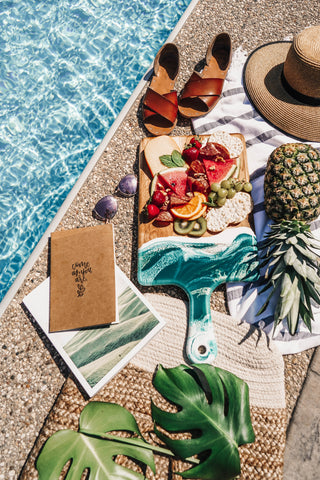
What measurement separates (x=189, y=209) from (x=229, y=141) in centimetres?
99

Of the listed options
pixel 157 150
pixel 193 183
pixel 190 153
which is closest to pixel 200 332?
pixel 193 183

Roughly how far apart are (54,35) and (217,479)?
6246 millimetres

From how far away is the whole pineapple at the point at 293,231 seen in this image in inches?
104

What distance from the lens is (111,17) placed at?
5.32 metres

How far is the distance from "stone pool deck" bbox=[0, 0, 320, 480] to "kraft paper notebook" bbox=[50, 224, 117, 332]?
0.23 meters

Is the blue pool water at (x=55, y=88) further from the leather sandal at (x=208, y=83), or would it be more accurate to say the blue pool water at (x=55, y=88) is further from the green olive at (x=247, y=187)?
the green olive at (x=247, y=187)

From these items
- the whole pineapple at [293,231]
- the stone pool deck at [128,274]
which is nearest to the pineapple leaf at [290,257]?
the whole pineapple at [293,231]

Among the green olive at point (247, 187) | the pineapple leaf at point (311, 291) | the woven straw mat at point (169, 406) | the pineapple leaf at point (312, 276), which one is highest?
the green olive at point (247, 187)

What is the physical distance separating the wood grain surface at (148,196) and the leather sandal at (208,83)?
0.47 m

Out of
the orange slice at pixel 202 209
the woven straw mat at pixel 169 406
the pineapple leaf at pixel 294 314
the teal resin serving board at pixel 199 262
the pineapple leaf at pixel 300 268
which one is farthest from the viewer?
the orange slice at pixel 202 209

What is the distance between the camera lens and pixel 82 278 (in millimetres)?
3393

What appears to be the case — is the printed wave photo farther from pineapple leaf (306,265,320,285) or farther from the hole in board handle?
pineapple leaf (306,265,320,285)

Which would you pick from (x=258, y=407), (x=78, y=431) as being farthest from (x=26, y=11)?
(x=258, y=407)

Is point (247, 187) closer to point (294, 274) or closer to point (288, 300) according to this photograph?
point (294, 274)
